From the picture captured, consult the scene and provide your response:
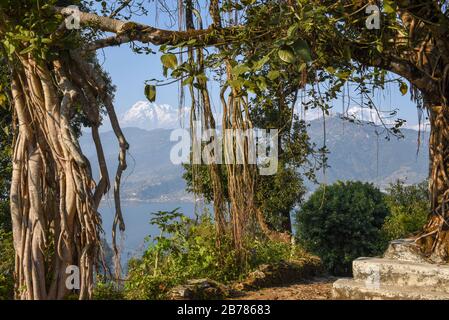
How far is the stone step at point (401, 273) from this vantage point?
504 cm

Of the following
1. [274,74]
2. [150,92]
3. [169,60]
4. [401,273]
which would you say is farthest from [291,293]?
[274,74]

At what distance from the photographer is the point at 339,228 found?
13070 mm

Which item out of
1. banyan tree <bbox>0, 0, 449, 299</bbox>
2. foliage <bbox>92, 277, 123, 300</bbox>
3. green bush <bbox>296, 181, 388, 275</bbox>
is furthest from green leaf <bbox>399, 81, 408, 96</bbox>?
green bush <bbox>296, 181, 388, 275</bbox>

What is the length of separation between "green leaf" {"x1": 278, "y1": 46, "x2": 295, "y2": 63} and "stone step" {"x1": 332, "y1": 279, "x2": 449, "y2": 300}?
10.2 ft

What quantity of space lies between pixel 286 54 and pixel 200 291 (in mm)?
3917

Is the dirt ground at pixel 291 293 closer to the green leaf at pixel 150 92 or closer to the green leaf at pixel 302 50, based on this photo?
the green leaf at pixel 150 92

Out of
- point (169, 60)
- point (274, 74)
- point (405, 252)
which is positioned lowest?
point (405, 252)

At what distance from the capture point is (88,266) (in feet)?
14.4

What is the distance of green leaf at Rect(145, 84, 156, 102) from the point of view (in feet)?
12.1

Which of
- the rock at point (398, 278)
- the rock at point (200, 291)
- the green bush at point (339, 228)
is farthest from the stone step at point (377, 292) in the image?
the green bush at point (339, 228)

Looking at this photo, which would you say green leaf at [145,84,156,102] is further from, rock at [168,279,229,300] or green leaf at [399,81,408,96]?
rock at [168,279,229,300]

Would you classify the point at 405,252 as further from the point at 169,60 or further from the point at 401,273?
the point at 169,60

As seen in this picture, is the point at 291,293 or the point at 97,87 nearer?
the point at 97,87

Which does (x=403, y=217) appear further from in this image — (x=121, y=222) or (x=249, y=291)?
(x=121, y=222)
